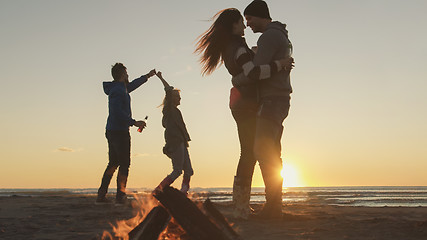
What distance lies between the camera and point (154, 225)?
3520 millimetres

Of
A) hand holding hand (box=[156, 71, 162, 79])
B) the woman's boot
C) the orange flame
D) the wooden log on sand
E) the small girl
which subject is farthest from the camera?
hand holding hand (box=[156, 71, 162, 79])

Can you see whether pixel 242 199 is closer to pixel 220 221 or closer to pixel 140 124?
pixel 220 221

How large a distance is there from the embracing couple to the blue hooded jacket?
3.55m

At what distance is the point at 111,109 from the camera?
28.6ft

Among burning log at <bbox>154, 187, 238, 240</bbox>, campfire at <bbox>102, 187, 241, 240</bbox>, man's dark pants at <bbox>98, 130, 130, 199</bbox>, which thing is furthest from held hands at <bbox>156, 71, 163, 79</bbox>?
burning log at <bbox>154, 187, 238, 240</bbox>

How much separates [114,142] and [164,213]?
5.34 meters

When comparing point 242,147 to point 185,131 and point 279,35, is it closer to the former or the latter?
point 279,35

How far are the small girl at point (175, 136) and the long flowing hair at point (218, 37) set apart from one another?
4.32 meters

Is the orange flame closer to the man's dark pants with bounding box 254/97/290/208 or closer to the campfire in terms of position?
the campfire

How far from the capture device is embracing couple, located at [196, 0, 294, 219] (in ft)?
16.5

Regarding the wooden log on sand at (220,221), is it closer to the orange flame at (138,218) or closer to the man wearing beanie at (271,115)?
the orange flame at (138,218)

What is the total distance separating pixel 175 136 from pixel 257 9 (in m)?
4.97

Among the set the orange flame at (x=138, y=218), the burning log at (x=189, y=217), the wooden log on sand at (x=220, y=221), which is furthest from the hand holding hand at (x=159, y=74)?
the burning log at (x=189, y=217)

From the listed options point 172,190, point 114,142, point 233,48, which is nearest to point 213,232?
point 172,190
